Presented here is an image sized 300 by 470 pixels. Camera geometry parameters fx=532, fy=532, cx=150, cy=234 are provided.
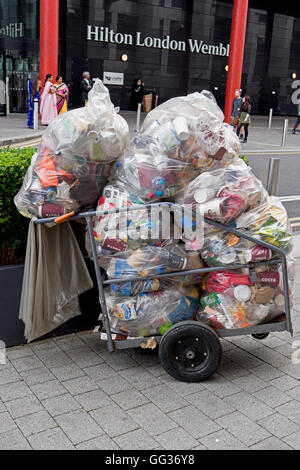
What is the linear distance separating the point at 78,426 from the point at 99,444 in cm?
21

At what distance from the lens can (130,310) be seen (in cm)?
363

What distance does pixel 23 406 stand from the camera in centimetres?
329

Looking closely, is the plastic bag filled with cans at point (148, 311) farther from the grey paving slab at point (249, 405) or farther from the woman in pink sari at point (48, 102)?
the woman in pink sari at point (48, 102)

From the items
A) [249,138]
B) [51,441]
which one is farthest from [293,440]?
A: [249,138]

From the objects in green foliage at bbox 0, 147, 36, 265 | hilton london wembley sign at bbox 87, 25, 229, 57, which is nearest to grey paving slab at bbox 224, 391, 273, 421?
green foliage at bbox 0, 147, 36, 265

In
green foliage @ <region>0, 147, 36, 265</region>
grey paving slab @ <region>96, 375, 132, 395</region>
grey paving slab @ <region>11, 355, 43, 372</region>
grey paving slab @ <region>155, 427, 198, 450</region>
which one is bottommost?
grey paving slab @ <region>11, 355, 43, 372</region>

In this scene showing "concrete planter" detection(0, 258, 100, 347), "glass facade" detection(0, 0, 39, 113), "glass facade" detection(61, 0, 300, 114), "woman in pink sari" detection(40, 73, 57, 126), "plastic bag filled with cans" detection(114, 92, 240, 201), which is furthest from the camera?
"glass facade" detection(61, 0, 300, 114)

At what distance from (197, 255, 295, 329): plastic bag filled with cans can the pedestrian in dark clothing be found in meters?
22.9

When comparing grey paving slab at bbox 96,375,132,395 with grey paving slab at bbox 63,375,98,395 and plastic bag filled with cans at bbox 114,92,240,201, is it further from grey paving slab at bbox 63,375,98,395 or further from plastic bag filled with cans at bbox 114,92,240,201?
plastic bag filled with cans at bbox 114,92,240,201

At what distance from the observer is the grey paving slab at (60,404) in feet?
10.7

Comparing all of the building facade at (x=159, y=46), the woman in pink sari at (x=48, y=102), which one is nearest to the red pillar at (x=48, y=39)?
the building facade at (x=159, y=46)

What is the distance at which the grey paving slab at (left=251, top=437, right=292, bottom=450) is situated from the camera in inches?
117

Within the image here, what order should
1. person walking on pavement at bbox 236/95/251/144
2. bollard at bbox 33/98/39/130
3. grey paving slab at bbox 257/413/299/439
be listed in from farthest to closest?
person walking on pavement at bbox 236/95/251/144 < bollard at bbox 33/98/39/130 < grey paving slab at bbox 257/413/299/439
